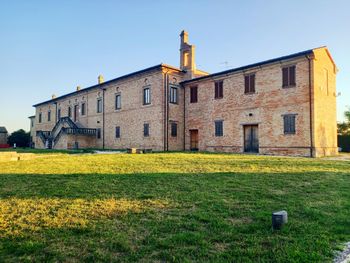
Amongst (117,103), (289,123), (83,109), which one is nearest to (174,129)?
(117,103)

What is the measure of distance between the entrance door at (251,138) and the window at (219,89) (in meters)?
3.37

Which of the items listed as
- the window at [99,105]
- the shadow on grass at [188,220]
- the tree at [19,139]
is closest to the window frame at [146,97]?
the window at [99,105]

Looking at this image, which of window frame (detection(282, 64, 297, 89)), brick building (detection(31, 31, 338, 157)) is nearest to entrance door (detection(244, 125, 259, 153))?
brick building (detection(31, 31, 338, 157))

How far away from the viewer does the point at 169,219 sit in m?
4.32

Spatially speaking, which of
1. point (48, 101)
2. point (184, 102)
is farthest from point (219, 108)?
point (48, 101)

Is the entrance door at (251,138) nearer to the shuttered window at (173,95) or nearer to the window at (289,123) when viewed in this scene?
the window at (289,123)

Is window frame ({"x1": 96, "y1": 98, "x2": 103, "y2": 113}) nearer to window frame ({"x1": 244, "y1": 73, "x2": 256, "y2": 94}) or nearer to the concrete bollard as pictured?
window frame ({"x1": 244, "y1": 73, "x2": 256, "y2": 94})

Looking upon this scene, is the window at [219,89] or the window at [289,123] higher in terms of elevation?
the window at [219,89]

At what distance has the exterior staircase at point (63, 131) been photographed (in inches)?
1158

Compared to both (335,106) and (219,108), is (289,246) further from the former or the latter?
(335,106)

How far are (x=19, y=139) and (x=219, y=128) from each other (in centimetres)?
3928

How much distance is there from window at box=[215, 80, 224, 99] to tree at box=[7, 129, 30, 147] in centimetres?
3904

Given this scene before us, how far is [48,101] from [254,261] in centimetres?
4478

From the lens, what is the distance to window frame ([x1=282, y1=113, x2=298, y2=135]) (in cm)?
1743
